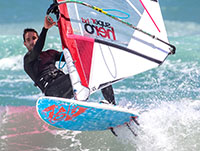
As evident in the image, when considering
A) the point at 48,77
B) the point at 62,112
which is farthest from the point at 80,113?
the point at 48,77

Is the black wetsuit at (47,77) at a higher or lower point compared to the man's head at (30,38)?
lower

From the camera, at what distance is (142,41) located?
3.01 metres

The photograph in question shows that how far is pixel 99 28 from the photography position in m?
2.92

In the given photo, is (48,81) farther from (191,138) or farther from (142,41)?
(191,138)

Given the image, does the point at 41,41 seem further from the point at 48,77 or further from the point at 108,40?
the point at 108,40

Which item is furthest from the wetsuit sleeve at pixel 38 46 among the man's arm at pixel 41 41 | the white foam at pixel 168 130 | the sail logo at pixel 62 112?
the white foam at pixel 168 130

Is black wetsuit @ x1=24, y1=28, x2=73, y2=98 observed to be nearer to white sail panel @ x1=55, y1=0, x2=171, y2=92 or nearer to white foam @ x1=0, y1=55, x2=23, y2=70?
white sail panel @ x1=55, y1=0, x2=171, y2=92

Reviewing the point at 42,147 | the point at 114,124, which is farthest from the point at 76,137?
the point at 114,124

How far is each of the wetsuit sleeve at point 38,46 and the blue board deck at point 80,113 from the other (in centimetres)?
46

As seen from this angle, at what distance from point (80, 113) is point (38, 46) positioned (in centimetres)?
79

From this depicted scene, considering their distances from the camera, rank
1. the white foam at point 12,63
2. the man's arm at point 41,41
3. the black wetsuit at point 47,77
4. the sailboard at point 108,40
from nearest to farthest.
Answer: the man's arm at point 41,41 → the sailboard at point 108,40 → the black wetsuit at point 47,77 → the white foam at point 12,63

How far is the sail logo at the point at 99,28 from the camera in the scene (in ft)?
9.51

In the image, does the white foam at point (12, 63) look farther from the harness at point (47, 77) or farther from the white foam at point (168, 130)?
the harness at point (47, 77)

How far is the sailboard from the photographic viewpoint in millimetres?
2883
